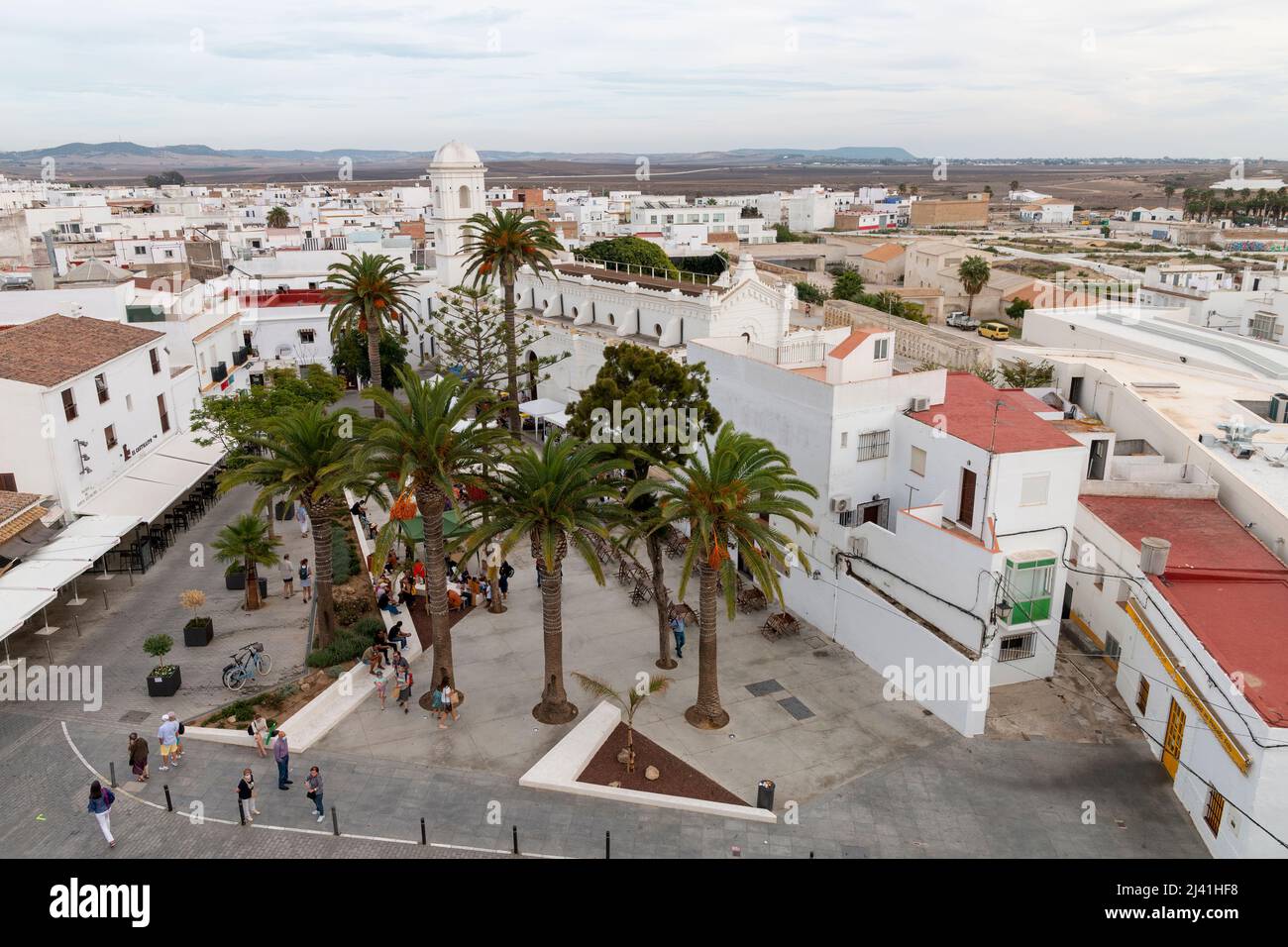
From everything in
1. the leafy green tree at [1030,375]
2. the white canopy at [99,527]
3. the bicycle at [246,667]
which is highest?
the leafy green tree at [1030,375]

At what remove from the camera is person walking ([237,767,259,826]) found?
1672 cm

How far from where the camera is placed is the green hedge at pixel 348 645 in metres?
22.5

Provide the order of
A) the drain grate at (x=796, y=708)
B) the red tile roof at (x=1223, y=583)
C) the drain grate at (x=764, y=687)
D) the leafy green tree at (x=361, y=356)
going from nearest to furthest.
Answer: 1. the red tile roof at (x=1223, y=583)
2. the drain grate at (x=796, y=708)
3. the drain grate at (x=764, y=687)
4. the leafy green tree at (x=361, y=356)

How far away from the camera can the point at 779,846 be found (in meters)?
16.7

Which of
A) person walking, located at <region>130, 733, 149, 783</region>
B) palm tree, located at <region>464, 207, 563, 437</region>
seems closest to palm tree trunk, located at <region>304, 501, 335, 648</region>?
person walking, located at <region>130, 733, 149, 783</region>

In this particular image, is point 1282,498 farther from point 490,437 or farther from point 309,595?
point 309,595

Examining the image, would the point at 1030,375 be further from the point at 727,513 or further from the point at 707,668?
the point at 707,668

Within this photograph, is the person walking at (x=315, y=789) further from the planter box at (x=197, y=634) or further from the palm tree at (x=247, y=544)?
the palm tree at (x=247, y=544)

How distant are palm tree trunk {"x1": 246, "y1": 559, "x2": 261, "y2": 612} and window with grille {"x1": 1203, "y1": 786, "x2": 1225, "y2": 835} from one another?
23309mm

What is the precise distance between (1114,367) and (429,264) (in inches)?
2145

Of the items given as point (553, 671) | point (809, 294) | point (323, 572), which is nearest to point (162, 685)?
point (323, 572)

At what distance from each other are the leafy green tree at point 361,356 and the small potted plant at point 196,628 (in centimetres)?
2799

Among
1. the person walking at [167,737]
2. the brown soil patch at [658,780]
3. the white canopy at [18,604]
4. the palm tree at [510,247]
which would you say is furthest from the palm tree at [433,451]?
the palm tree at [510,247]
